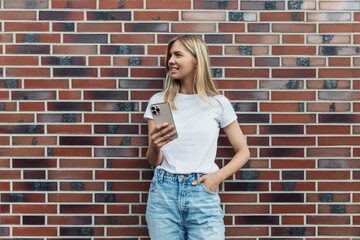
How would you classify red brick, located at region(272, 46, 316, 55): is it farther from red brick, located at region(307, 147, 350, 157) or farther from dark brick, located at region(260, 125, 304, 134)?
red brick, located at region(307, 147, 350, 157)

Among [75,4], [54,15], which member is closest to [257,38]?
[75,4]

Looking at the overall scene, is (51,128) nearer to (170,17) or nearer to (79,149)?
(79,149)

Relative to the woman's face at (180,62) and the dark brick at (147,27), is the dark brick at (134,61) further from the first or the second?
the woman's face at (180,62)

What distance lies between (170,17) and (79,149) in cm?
121

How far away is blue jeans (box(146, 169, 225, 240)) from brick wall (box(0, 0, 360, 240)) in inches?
21.4

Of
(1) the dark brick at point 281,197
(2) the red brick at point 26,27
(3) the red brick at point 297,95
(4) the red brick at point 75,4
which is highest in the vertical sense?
(4) the red brick at point 75,4

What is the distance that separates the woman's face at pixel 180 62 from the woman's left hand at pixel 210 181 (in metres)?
0.67

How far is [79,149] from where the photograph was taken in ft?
9.43

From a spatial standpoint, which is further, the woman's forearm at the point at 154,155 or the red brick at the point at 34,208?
the red brick at the point at 34,208

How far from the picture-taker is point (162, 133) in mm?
2201

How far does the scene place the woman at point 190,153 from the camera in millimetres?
2314

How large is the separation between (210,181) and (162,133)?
1.46 feet

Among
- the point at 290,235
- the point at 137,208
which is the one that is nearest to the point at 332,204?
the point at 290,235

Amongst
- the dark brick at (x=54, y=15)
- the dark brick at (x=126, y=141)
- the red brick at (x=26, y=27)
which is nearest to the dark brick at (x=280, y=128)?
the dark brick at (x=126, y=141)
